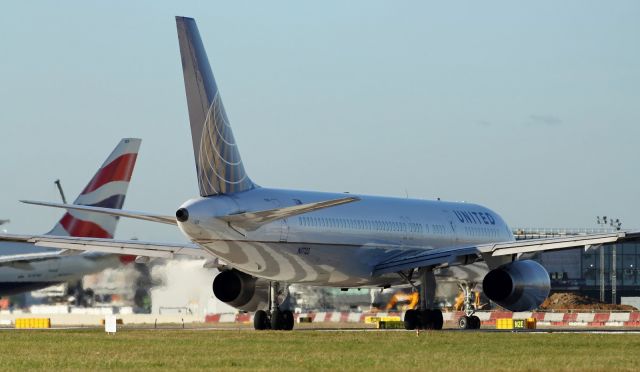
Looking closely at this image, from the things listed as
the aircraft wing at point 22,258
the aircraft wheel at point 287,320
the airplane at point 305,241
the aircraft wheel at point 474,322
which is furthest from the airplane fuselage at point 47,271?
the aircraft wheel at point 474,322

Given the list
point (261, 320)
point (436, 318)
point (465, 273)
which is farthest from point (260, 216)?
point (465, 273)

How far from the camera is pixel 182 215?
3431cm

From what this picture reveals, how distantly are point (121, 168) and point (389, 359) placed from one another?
108 ft

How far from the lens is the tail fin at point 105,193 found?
186ft

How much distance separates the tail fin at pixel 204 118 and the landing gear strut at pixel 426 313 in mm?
8223

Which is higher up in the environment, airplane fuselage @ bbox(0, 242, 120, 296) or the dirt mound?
airplane fuselage @ bbox(0, 242, 120, 296)

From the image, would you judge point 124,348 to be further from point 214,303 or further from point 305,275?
point 214,303

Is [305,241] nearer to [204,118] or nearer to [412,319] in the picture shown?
[412,319]

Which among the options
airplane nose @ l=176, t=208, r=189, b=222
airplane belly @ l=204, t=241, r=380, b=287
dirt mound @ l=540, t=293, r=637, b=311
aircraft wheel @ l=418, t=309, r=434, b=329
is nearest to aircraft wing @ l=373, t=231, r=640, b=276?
airplane belly @ l=204, t=241, r=380, b=287

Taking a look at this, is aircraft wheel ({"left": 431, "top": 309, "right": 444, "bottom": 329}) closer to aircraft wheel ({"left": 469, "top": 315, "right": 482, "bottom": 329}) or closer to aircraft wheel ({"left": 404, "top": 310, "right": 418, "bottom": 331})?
aircraft wheel ({"left": 404, "top": 310, "right": 418, "bottom": 331})

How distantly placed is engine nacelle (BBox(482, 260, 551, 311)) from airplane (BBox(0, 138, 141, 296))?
817 inches

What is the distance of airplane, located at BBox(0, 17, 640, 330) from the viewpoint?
35.7 m

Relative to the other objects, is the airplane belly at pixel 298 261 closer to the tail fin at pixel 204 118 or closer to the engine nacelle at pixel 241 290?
the tail fin at pixel 204 118

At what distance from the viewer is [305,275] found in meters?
39.7
